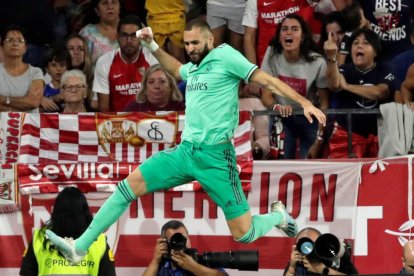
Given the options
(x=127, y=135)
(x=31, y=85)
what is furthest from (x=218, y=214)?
(x=31, y=85)

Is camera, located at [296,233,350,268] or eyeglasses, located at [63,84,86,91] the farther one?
eyeglasses, located at [63,84,86,91]

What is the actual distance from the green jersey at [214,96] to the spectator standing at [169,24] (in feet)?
13.7

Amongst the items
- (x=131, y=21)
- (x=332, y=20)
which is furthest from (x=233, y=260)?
(x=332, y=20)

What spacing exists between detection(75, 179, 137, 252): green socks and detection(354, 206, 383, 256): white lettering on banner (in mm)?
3145

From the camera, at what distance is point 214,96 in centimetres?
1026

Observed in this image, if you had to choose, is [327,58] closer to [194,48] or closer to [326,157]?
[326,157]

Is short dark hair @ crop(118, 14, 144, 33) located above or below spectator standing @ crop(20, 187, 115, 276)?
above

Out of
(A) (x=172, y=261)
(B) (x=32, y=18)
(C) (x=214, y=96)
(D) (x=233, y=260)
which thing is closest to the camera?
(D) (x=233, y=260)

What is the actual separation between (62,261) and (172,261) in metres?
1.21

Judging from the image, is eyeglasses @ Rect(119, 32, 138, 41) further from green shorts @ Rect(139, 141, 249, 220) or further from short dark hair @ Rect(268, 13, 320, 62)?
green shorts @ Rect(139, 141, 249, 220)

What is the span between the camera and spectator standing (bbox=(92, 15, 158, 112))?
13977 millimetres

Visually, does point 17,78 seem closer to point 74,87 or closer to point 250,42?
point 74,87

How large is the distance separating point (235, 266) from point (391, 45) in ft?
15.6

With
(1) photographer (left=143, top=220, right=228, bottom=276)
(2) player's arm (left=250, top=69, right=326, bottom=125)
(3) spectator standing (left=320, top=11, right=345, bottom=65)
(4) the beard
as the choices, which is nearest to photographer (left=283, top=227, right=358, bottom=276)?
Answer: (1) photographer (left=143, top=220, right=228, bottom=276)
